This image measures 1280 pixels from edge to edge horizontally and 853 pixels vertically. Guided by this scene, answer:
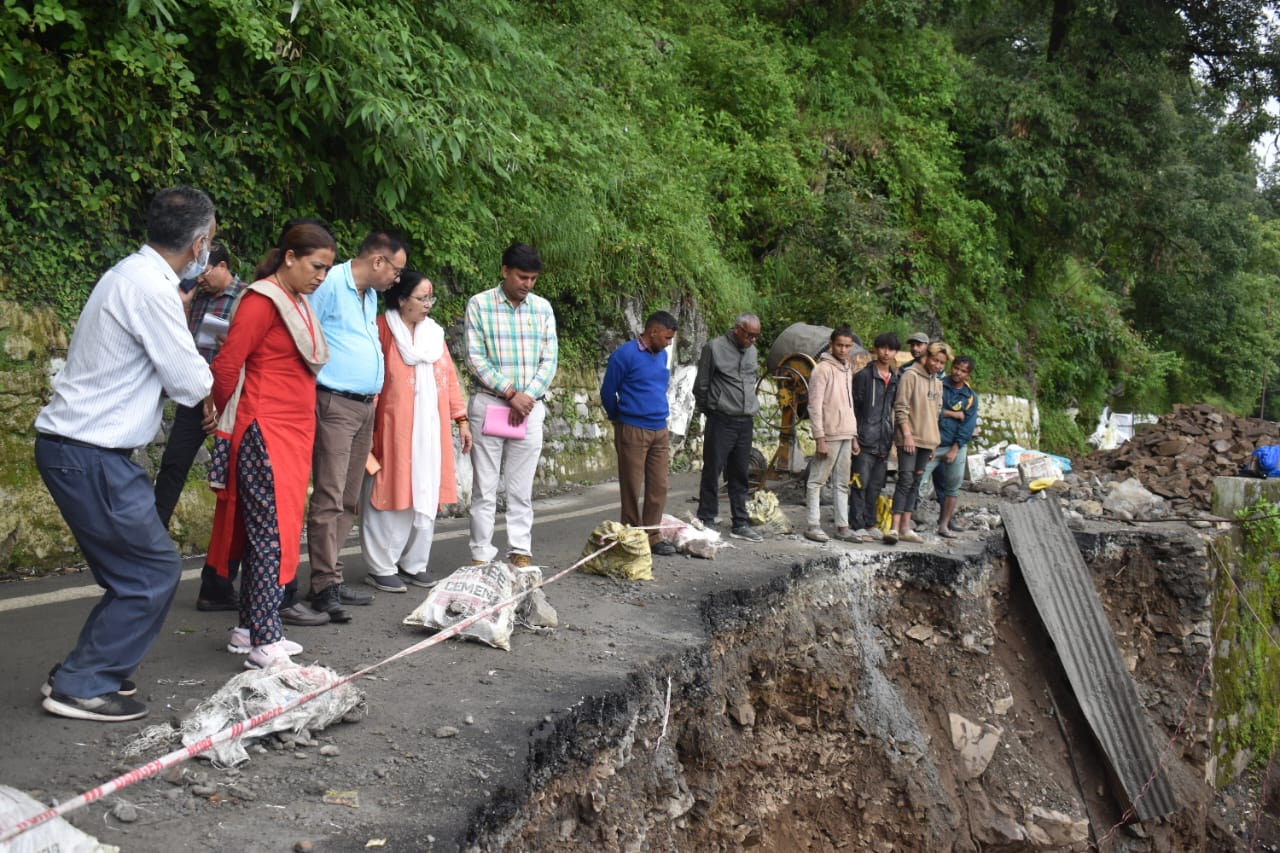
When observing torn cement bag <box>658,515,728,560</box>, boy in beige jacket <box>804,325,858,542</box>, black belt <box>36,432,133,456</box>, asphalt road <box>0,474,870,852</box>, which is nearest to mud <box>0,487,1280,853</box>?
asphalt road <box>0,474,870,852</box>

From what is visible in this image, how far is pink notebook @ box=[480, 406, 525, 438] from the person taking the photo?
19.8 feet

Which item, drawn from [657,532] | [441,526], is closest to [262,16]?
[441,526]

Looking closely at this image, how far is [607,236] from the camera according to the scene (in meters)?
12.5

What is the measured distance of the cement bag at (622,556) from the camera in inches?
255

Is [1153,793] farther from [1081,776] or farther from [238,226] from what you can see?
[238,226]

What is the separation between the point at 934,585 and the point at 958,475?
147 cm

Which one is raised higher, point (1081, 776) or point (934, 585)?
point (934, 585)

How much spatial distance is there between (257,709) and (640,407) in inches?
159

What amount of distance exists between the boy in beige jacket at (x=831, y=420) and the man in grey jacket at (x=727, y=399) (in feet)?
2.31

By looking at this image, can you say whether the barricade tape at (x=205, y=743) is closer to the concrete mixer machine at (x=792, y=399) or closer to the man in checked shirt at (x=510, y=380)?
the man in checked shirt at (x=510, y=380)

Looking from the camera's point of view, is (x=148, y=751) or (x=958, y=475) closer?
(x=148, y=751)

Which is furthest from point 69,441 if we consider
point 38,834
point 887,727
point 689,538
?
point 887,727

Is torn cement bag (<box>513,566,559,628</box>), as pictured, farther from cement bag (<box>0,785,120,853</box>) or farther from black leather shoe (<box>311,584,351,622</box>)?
cement bag (<box>0,785,120,853</box>)

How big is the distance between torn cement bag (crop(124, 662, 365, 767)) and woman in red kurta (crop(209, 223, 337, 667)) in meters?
0.35
